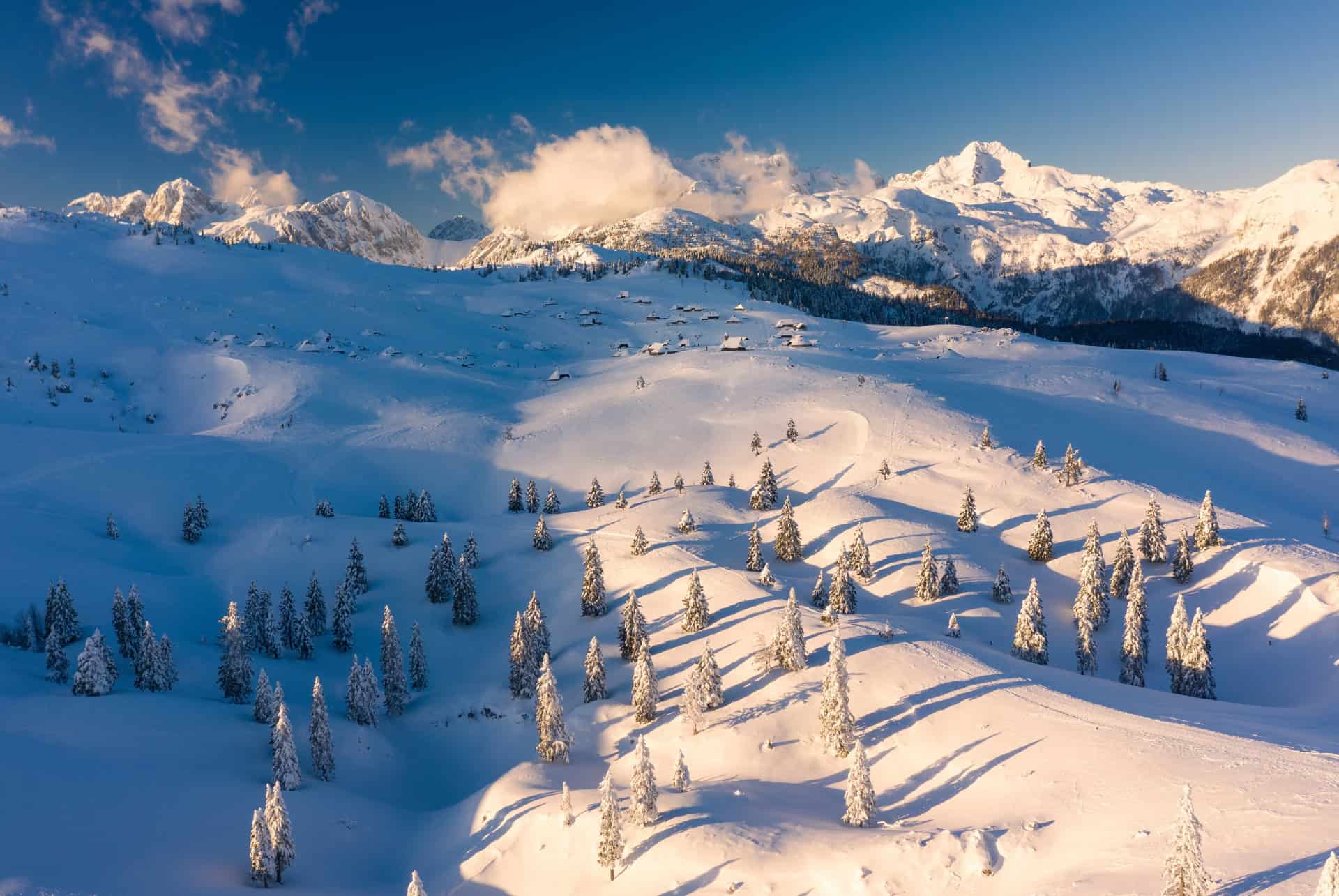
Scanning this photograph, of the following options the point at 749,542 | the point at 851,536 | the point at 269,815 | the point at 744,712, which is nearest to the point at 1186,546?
the point at 851,536

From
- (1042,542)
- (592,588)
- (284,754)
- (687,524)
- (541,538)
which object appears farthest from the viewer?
(687,524)

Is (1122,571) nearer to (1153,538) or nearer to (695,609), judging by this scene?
(1153,538)

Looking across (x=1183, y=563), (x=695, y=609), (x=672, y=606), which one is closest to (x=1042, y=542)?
(x=1183, y=563)

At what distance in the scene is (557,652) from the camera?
51.1m

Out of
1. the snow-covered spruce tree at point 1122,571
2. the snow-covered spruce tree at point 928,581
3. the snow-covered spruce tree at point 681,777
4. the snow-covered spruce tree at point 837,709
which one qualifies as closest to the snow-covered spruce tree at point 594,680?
the snow-covered spruce tree at point 681,777

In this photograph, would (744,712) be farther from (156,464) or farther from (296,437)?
(296,437)

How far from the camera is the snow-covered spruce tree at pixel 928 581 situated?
174ft

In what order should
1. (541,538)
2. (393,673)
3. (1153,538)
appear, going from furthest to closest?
(541,538)
(1153,538)
(393,673)

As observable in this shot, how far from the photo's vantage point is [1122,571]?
54.7 metres

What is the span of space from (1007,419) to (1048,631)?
149ft

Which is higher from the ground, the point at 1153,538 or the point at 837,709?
the point at 1153,538

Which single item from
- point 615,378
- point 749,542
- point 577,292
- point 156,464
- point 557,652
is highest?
point 577,292

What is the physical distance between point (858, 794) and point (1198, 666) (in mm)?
28752

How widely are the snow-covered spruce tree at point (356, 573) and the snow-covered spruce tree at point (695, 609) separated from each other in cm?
3043
